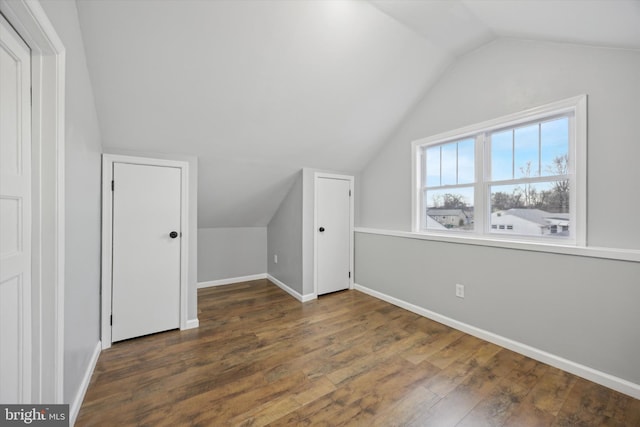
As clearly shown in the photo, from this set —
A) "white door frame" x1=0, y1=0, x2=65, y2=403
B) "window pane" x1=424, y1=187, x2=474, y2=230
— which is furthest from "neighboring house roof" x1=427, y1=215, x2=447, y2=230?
"white door frame" x1=0, y1=0, x2=65, y2=403

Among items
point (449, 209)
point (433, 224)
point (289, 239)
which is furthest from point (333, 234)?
point (449, 209)

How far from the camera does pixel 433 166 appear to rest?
307 cm

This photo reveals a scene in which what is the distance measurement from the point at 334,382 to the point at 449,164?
2534 millimetres

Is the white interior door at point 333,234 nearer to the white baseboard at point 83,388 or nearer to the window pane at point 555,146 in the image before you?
the window pane at point 555,146

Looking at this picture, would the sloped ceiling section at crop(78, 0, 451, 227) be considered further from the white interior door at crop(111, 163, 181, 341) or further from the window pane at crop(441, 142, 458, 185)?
the window pane at crop(441, 142, 458, 185)

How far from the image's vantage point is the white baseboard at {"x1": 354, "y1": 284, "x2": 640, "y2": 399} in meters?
1.67

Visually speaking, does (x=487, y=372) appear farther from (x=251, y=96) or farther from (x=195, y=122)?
(x=195, y=122)

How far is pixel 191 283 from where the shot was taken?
2596 millimetres

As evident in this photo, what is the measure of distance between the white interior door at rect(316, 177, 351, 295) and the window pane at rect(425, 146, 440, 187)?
3.67 ft

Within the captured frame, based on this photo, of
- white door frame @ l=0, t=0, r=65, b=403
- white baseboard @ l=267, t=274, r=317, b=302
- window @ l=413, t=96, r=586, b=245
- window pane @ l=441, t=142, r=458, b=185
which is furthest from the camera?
white baseboard @ l=267, t=274, r=317, b=302

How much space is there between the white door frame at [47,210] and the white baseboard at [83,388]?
317 millimetres

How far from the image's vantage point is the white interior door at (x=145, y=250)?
7.45 ft

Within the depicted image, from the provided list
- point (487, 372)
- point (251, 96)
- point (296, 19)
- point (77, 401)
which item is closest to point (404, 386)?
point (487, 372)

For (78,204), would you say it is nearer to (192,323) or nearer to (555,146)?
(192,323)
